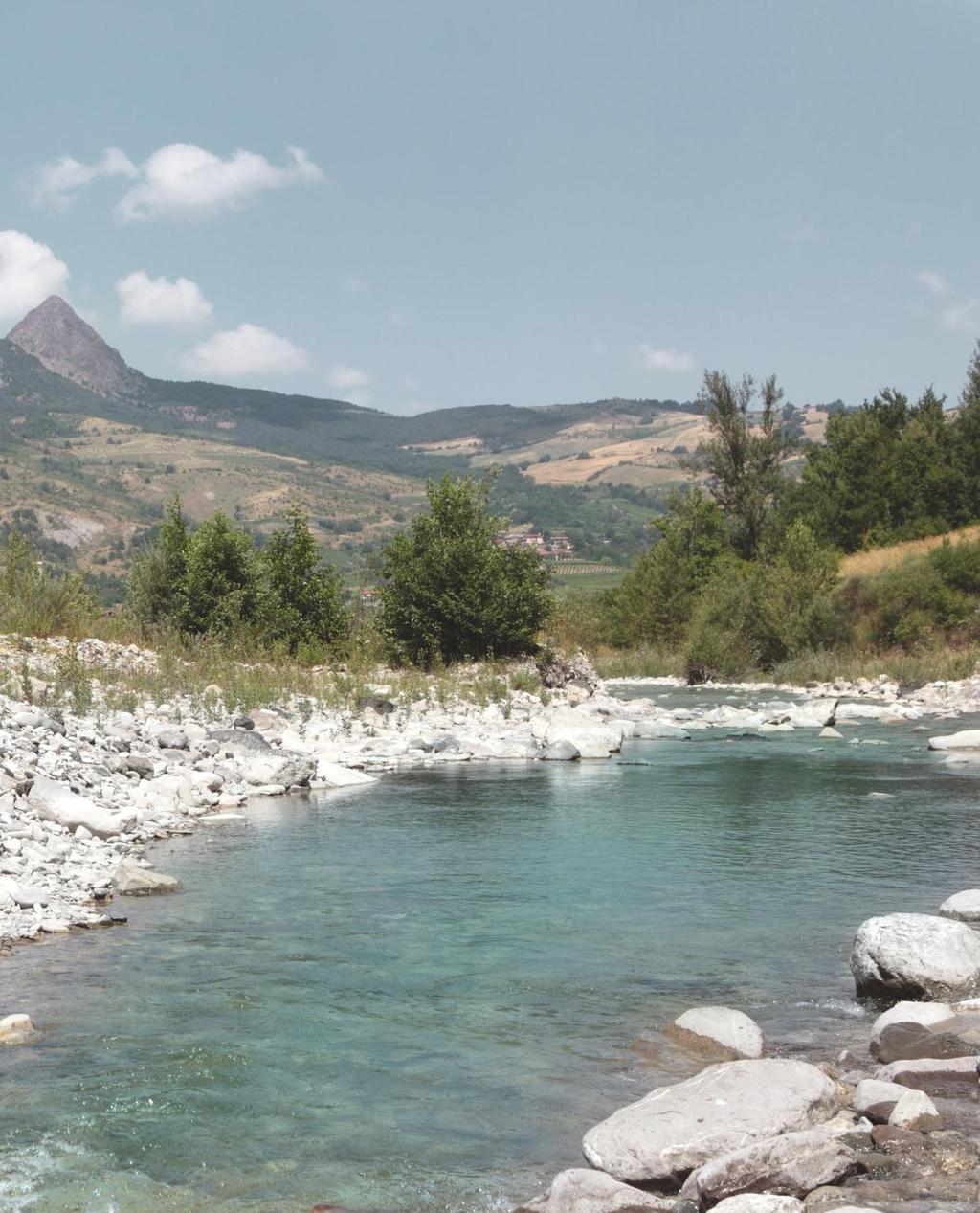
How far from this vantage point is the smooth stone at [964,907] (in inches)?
389

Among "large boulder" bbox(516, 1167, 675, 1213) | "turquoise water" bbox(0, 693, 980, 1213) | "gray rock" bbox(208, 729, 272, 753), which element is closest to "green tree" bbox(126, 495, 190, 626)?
"gray rock" bbox(208, 729, 272, 753)

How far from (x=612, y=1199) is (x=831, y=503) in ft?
221

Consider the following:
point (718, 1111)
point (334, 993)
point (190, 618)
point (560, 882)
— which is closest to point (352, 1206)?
point (718, 1111)

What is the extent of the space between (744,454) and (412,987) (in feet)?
218

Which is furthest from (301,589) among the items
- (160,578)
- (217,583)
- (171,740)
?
(171,740)

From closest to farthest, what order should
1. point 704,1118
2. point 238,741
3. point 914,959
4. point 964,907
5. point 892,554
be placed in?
point 704,1118 → point 914,959 → point 964,907 → point 238,741 → point 892,554

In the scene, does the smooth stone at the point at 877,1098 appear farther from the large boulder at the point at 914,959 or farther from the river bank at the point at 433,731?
the large boulder at the point at 914,959

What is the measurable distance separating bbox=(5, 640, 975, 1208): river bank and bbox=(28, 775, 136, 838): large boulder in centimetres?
12

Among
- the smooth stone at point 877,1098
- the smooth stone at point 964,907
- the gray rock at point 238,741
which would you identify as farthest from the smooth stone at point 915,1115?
the gray rock at point 238,741

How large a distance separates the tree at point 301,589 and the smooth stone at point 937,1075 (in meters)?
25.7

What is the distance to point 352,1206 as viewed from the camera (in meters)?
5.40

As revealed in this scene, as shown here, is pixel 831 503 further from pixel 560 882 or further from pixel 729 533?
pixel 560 882

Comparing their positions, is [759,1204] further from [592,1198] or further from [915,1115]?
[915,1115]

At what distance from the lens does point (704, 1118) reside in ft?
19.0
